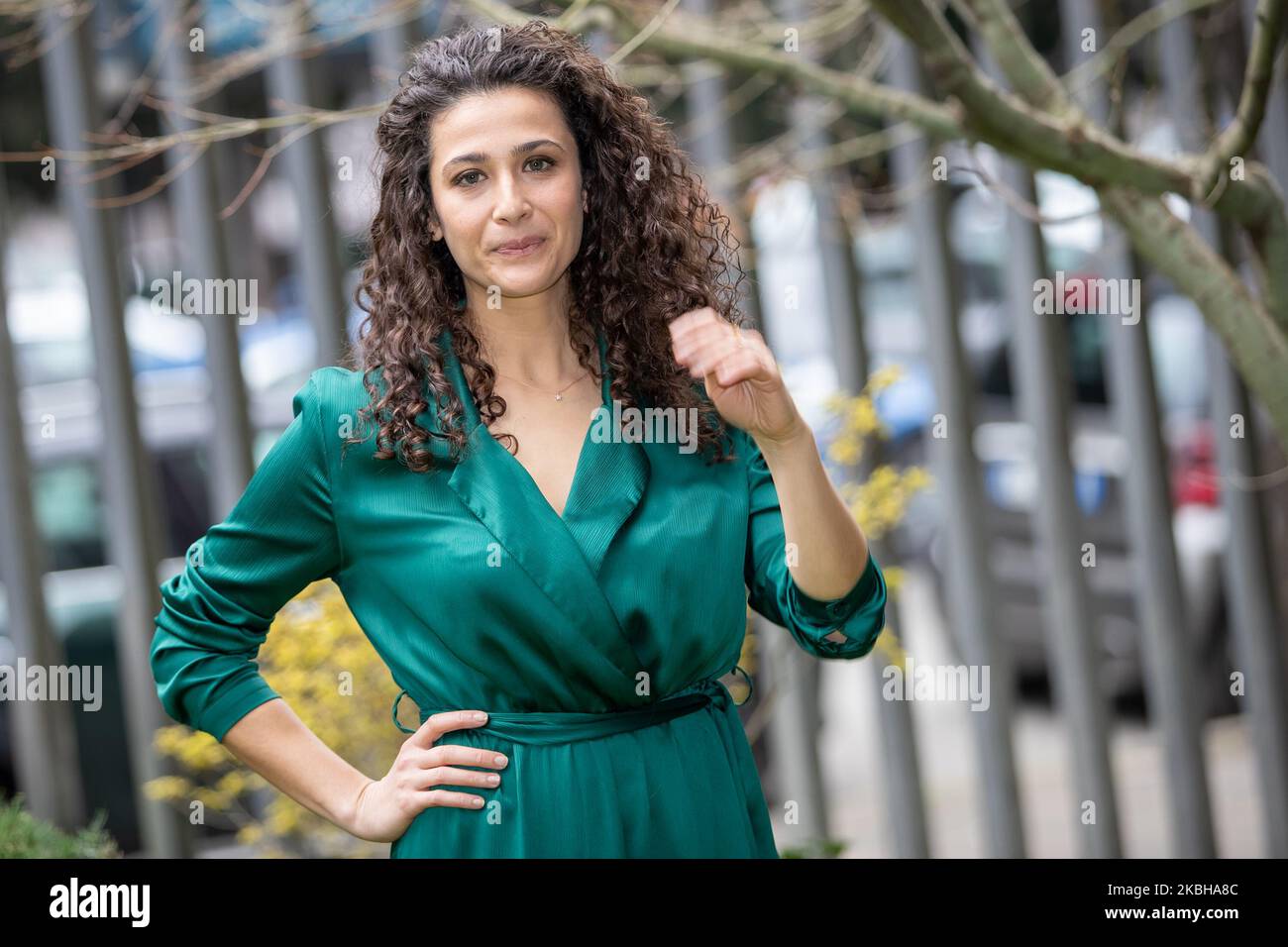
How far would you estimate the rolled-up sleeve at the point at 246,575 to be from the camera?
1846 millimetres

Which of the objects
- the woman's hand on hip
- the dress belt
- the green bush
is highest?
the dress belt

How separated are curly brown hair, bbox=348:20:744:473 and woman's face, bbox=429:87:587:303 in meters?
0.03

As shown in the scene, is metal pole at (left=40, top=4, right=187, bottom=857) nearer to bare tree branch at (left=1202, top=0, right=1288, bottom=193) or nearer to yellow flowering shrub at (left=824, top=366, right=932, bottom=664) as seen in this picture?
yellow flowering shrub at (left=824, top=366, right=932, bottom=664)

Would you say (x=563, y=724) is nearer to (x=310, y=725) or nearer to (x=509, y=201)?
(x=509, y=201)

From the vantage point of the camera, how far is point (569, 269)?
204 cm

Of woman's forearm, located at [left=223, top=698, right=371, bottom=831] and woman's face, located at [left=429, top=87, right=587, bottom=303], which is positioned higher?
woman's face, located at [left=429, top=87, right=587, bottom=303]

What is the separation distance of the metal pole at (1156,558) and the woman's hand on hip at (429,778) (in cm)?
258

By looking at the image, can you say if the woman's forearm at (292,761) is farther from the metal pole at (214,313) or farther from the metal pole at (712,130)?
the metal pole at (712,130)

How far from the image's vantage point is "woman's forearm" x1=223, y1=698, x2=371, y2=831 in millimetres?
1930

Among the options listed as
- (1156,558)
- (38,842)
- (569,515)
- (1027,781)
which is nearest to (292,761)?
(569,515)

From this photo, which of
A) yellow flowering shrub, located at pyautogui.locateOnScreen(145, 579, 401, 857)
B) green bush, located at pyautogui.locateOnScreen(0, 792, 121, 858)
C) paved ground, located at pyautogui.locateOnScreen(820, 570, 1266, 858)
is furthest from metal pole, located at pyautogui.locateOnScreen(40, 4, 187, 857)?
paved ground, located at pyautogui.locateOnScreen(820, 570, 1266, 858)

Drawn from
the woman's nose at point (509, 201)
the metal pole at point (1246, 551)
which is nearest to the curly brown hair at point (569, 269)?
the woman's nose at point (509, 201)
